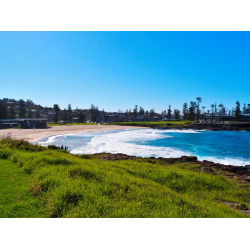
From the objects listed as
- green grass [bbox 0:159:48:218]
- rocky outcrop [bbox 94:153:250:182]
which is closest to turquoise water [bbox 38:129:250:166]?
rocky outcrop [bbox 94:153:250:182]

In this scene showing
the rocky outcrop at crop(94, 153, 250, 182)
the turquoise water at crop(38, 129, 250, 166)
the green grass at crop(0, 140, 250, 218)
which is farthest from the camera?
the turquoise water at crop(38, 129, 250, 166)

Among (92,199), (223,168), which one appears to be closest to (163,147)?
(223,168)

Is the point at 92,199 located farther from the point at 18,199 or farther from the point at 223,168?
the point at 223,168

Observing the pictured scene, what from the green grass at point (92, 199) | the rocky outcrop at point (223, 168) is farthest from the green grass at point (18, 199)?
the rocky outcrop at point (223, 168)

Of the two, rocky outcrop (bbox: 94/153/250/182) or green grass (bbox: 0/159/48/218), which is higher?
green grass (bbox: 0/159/48/218)

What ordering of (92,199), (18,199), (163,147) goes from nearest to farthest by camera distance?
(92,199) → (18,199) → (163,147)

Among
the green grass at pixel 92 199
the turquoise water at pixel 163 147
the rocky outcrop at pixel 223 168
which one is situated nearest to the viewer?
the green grass at pixel 92 199

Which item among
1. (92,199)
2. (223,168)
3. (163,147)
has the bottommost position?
(163,147)

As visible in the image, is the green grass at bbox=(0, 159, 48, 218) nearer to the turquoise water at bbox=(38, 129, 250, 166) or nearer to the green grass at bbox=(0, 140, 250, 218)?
the green grass at bbox=(0, 140, 250, 218)

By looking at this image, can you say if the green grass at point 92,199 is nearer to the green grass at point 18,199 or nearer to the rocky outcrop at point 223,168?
the green grass at point 18,199

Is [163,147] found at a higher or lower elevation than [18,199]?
lower

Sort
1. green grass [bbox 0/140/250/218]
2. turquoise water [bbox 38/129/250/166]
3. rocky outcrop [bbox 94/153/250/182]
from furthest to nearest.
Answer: turquoise water [bbox 38/129/250/166] → rocky outcrop [bbox 94/153/250/182] → green grass [bbox 0/140/250/218]

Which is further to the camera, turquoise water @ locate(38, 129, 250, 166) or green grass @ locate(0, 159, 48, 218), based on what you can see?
turquoise water @ locate(38, 129, 250, 166)
